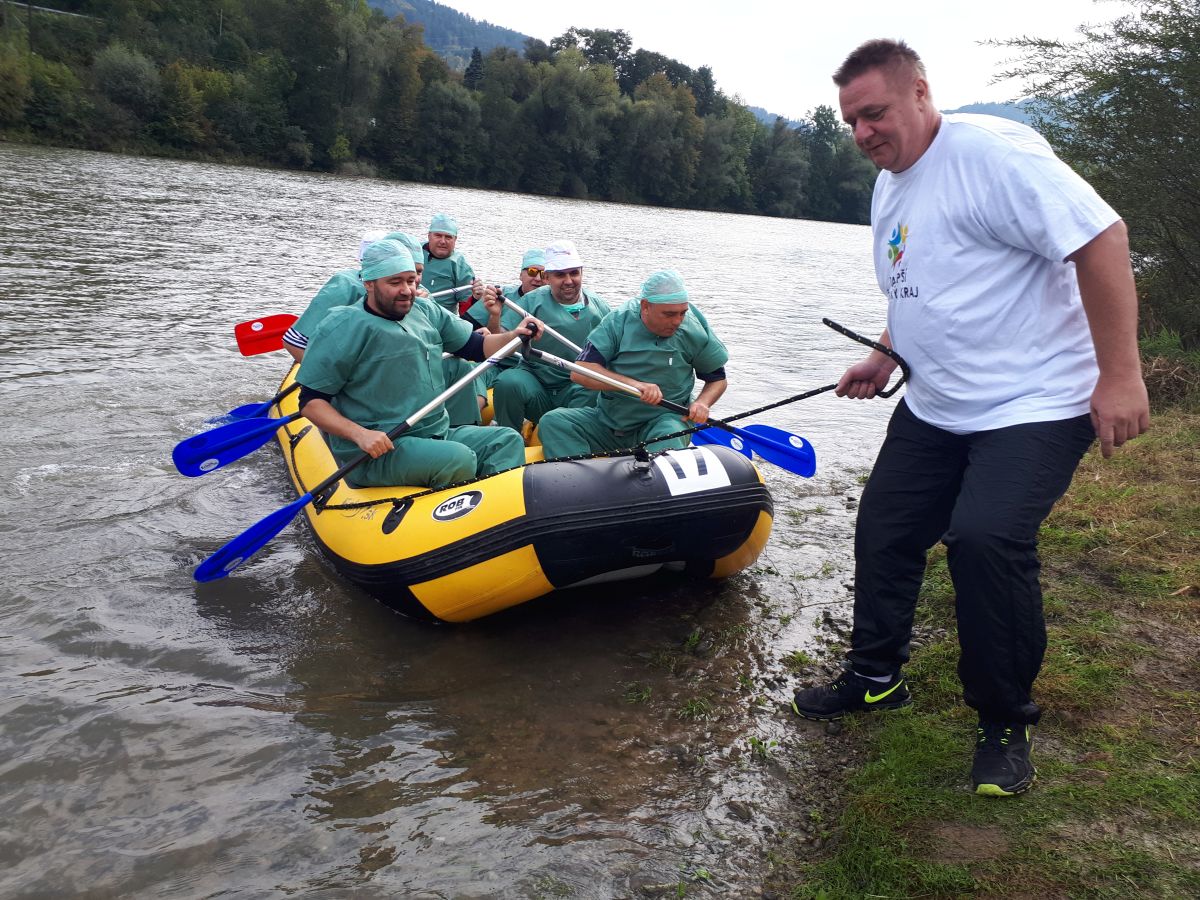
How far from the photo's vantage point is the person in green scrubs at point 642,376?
16.3ft

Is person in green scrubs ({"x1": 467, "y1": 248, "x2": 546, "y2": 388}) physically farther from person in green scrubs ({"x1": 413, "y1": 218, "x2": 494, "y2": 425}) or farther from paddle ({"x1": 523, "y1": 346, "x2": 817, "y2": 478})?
paddle ({"x1": 523, "y1": 346, "x2": 817, "y2": 478})

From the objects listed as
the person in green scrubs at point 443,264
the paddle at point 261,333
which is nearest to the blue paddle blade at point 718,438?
the paddle at point 261,333

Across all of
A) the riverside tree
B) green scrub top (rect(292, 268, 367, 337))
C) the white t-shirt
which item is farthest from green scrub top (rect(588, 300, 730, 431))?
the riverside tree

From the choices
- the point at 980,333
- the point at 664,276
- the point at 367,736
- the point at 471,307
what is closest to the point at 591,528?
the point at 367,736

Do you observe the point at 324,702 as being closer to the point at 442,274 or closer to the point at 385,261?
the point at 385,261

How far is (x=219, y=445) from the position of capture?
5.26 m

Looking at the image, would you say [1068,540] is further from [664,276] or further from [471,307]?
[471,307]

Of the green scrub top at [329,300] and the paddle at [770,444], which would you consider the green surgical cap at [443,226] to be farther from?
the paddle at [770,444]

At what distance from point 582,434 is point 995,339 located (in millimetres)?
3037

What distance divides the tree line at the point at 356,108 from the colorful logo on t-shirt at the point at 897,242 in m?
37.6

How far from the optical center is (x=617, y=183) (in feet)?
182

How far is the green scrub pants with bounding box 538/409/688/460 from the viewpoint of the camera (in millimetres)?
5242

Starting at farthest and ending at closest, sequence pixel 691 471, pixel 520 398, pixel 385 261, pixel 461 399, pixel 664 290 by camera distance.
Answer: pixel 520 398, pixel 461 399, pixel 664 290, pixel 385 261, pixel 691 471

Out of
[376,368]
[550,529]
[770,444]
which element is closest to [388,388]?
[376,368]
